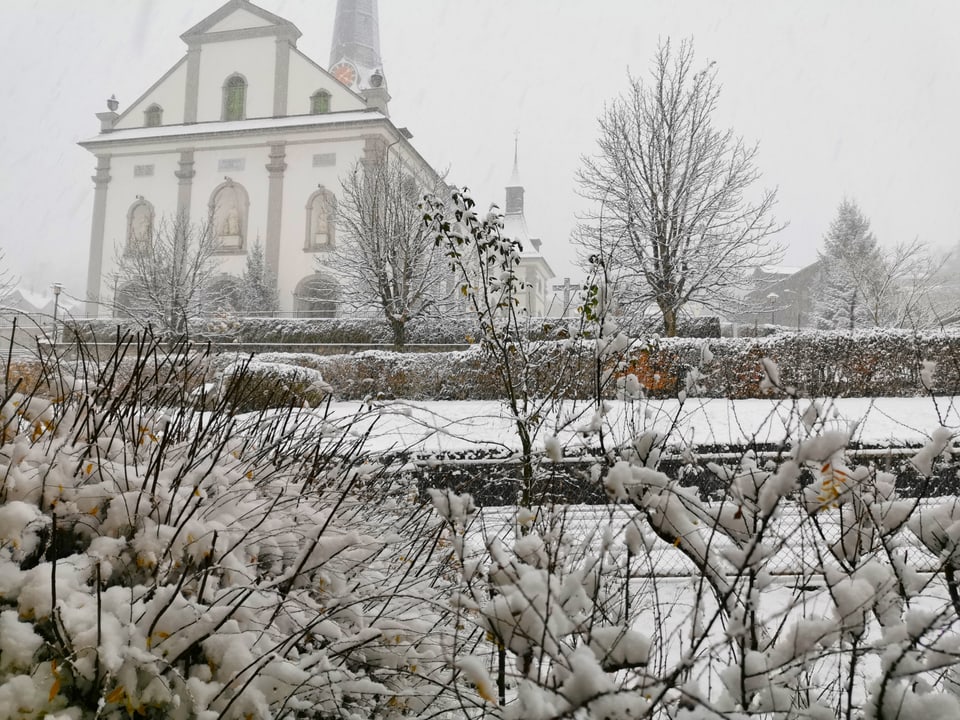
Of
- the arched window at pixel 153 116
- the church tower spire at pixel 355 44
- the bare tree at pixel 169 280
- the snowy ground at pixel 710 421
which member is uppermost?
the church tower spire at pixel 355 44

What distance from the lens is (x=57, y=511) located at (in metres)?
1.67

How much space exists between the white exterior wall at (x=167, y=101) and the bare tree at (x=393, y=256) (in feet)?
52.9

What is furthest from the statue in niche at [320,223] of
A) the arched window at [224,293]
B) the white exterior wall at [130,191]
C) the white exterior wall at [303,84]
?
the white exterior wall at [130,191]

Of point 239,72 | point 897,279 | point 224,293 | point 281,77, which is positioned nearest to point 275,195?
point 224,293

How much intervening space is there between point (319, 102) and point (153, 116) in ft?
28.5

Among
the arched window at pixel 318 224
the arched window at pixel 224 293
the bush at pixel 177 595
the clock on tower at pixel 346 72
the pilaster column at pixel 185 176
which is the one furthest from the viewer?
the clock on tower at pixel 346 72

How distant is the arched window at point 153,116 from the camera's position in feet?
99.8

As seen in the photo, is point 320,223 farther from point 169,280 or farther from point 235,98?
point 169,280

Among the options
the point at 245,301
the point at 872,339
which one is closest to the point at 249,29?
the point at 245,301

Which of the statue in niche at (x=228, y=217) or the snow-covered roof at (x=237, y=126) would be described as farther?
the statue in niche at (x=228, y=217)

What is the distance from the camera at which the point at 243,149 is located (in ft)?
94.6

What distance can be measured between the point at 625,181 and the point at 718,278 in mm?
3601

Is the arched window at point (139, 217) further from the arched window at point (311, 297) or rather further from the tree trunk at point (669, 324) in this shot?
the tree trunk at point (669, 324)

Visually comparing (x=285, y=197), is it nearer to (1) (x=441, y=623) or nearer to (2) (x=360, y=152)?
(2) (x=360, y=152)
